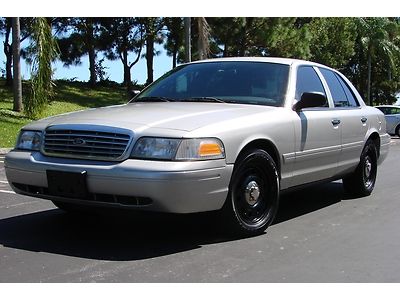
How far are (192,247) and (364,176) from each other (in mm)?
3293

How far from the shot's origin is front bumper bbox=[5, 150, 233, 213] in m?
4.14

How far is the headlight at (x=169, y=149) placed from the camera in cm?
425

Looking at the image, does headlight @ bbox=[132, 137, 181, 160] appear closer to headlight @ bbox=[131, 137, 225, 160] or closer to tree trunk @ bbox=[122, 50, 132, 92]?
headlight @ bbox=[131, 137, 225, 160]

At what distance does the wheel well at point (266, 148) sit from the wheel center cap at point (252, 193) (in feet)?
1.04

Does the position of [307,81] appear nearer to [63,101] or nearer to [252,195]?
[252,195]

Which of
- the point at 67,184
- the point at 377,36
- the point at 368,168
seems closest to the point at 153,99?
the point at 67,184

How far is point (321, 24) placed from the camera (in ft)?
109

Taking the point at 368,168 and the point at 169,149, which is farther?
the point at 368,168

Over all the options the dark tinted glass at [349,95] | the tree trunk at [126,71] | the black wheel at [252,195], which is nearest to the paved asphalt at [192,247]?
the black wheel at [252,195]

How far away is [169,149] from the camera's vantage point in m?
4.25

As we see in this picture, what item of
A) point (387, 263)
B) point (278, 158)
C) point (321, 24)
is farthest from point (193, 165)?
point (321, 24)

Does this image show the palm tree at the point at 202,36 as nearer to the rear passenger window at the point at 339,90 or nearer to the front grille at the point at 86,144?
the rear passenger window at the point at 339,90

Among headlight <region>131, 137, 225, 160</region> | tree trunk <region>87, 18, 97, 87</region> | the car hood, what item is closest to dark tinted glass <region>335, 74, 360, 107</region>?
the car hood
